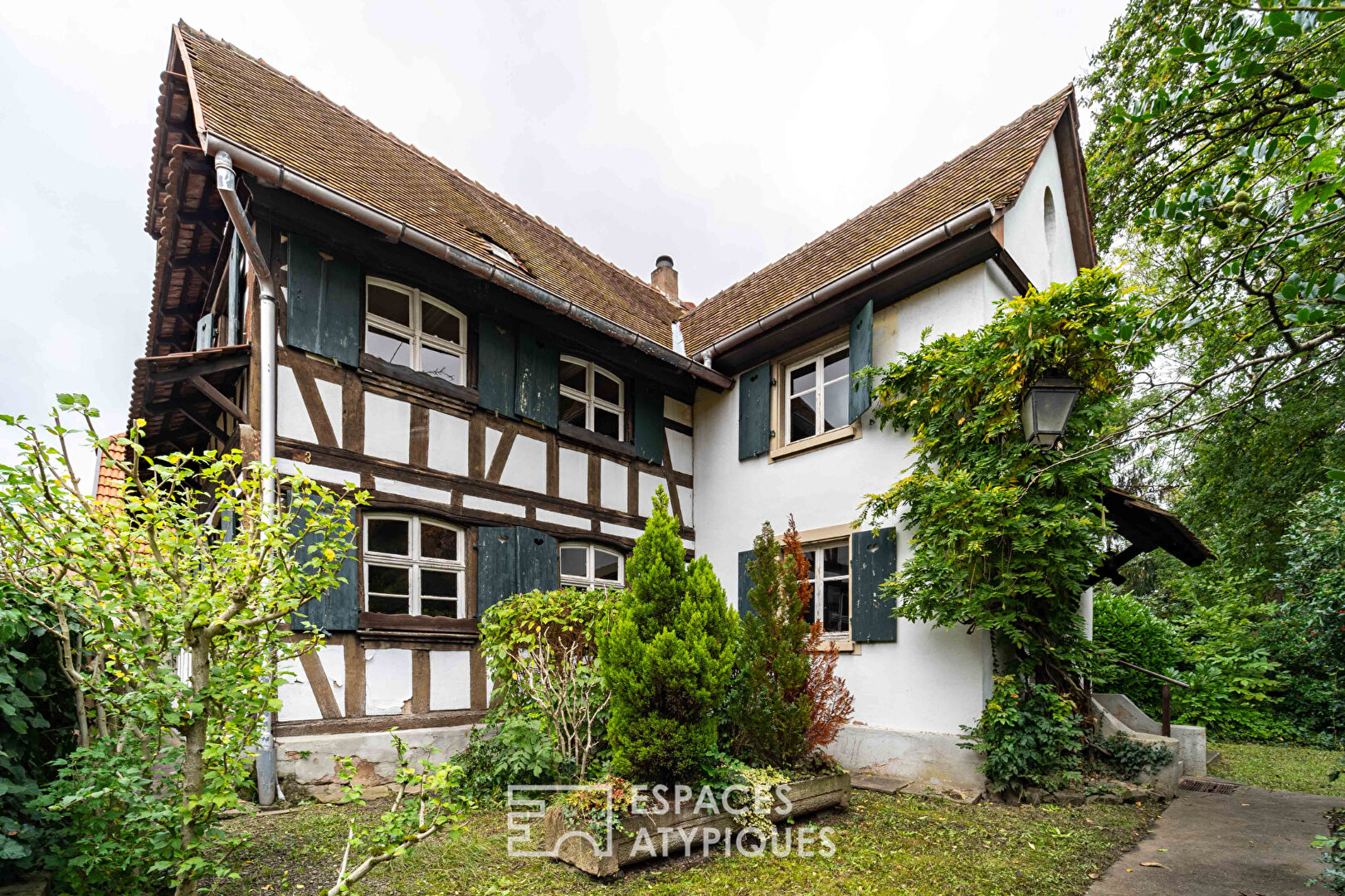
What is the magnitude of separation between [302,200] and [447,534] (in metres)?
3.22

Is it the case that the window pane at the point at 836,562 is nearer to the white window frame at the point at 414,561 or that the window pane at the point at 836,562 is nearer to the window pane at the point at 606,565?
the window pane at the point at 606,565

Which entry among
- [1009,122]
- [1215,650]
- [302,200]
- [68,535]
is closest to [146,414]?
[302,200]

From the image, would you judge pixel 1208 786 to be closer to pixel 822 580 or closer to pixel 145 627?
pixel 822 580

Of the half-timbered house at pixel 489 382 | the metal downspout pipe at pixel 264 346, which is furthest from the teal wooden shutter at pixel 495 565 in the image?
the metal downspout pipe at pixel 264 346

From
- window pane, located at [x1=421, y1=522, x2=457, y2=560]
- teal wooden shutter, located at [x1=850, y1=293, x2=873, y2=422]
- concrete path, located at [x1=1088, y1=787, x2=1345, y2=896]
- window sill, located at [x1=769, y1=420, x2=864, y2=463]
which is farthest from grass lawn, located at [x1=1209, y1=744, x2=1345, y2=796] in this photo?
window pane, located at [x1=421, y1=522, x2=457, y2=560]

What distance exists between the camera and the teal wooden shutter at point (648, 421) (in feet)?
28.1

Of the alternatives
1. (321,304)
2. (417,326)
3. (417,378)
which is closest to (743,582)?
(417,378)

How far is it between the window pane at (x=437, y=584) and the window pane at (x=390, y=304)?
244cm

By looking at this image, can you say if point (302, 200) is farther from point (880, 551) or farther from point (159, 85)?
point (880, 551)

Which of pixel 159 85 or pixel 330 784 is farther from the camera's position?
pixel 159 85

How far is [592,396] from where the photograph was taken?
8281 millimetres

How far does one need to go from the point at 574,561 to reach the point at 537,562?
67 cm

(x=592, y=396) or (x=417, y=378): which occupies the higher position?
(x=592, y=396)

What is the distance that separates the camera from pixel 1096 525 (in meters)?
5.65
